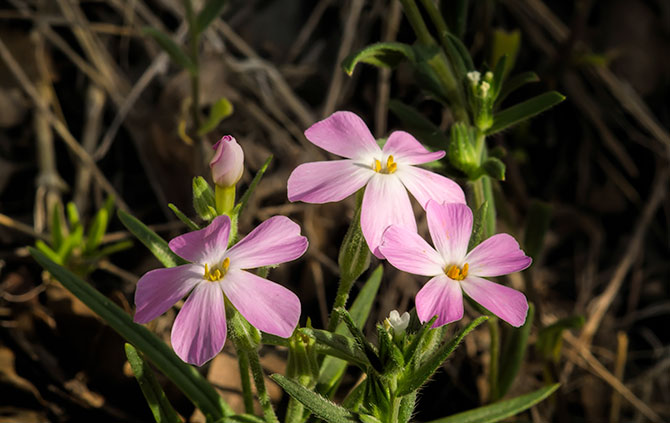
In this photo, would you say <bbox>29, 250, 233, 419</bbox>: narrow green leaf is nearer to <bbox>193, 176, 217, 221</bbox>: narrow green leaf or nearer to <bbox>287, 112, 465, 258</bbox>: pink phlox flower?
<bbox>193, 176, 217, 221</bbox>: narrow green leaf

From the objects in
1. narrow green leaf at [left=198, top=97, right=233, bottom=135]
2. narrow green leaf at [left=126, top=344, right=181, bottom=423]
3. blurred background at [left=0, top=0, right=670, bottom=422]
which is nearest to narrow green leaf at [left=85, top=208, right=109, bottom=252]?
blurred background at [left=0, top=0, right=670, bottom=422]

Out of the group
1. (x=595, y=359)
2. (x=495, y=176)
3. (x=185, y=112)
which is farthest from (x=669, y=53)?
(x=185, y=112)

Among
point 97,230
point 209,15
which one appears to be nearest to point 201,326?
point 97,230

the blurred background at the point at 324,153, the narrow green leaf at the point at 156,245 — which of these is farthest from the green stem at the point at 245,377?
the blurred background at the point at 324,153

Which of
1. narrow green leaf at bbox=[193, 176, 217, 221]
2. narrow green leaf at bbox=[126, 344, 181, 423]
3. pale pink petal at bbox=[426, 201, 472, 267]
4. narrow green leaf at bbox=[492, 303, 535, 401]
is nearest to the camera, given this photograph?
pale pink petal at bbox=[426, 201, 472, 267]

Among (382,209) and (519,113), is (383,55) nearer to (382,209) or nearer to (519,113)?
(519,113)

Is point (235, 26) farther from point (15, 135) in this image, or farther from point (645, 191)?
point (645, 191)
